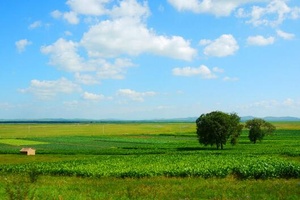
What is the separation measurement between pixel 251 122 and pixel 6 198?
75.4 m

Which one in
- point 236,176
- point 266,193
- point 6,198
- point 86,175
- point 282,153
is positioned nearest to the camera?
point 6,198

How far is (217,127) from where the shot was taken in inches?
2840

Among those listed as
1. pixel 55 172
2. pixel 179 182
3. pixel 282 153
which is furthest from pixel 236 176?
pixel 282 153

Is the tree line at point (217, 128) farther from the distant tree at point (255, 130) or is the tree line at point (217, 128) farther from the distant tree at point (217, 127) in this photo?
the distant tree at point (255, 130)

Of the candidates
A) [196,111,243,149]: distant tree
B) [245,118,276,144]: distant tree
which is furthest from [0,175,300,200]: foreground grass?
[245,118,276,144]: distant tree

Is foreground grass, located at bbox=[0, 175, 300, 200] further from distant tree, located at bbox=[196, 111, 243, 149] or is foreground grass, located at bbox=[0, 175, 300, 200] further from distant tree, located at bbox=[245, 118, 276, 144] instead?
distant tree, located at bbox=[245, 118, 276, 144]

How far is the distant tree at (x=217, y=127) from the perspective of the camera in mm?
72312

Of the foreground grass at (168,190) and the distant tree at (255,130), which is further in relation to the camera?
the distant tree at (255,130)

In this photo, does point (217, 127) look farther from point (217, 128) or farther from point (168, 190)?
point (168, 190)

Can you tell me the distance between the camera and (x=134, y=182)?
30000mm

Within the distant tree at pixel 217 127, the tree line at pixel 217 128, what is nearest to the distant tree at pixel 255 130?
the tree line at pixel 217 128

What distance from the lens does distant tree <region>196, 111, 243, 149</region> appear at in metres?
72.3

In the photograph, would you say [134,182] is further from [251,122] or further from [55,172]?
[251,122]

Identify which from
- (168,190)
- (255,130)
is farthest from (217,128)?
(168,190)
